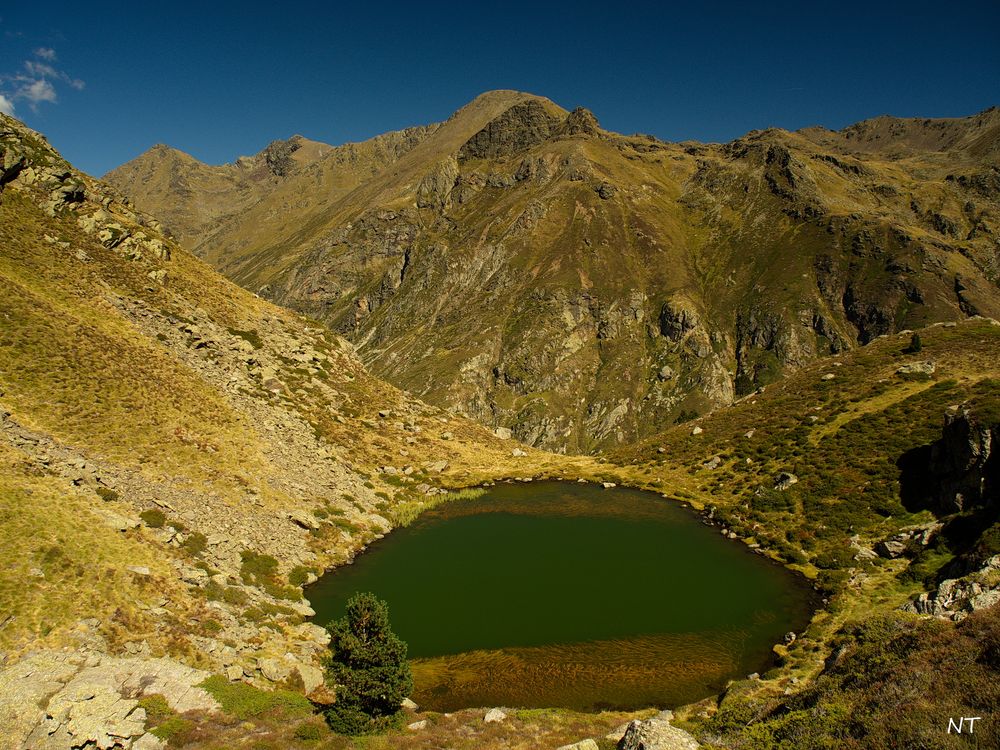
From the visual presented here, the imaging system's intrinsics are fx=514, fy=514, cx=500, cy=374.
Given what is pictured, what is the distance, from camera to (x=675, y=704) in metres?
29.2

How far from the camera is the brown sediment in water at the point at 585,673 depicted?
30.5 meters

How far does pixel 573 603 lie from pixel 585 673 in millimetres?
9709

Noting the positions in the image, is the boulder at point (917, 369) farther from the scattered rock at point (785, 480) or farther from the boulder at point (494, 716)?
the boulder at point (494, 716)

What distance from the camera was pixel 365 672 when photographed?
77.9 ft

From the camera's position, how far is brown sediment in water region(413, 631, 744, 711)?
30.5m

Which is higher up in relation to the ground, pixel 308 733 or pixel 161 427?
pixel 161 427

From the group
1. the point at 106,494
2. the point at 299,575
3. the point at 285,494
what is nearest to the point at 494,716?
the point at 299,575

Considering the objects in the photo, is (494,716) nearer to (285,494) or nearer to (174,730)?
(174,730)

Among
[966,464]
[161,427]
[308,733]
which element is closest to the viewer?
[308,733]

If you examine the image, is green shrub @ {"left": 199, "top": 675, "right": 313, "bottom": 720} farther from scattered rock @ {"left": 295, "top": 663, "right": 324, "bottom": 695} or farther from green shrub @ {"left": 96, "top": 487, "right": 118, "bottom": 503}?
green shrub @ {"left": 96, "top": 487, "right": 118, "bottom": 503}

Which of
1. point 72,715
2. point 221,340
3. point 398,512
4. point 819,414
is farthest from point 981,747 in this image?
point 221,340

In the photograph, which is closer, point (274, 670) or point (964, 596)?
point (964, 596)

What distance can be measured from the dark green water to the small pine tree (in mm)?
6917

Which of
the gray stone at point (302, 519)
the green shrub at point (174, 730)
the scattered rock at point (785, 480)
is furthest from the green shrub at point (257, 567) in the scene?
the scattered rock at point (785, 480)
